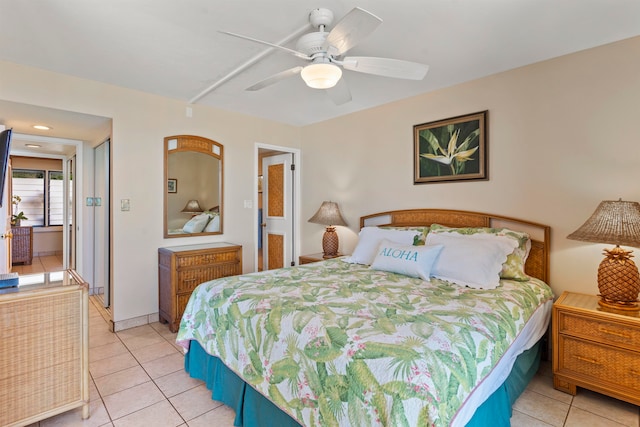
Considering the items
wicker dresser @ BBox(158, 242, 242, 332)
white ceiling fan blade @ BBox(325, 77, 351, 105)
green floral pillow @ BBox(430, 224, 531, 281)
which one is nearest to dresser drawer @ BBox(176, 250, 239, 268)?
wicker dresser @ BBox(158, 242, 242, 332)

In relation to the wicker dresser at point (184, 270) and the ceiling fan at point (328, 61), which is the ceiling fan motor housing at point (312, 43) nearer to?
the ceiling fan at point (328, 61)

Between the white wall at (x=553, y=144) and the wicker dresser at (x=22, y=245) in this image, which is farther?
the wicker dresser at (x=22, y=245)

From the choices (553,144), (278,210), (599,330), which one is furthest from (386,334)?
(278,210)

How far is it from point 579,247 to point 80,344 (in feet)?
11.7

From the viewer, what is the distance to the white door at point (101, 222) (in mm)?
3773

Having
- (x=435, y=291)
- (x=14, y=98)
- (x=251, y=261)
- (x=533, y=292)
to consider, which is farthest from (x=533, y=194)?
(x=14, y=98)

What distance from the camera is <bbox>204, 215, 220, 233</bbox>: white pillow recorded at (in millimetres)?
3972

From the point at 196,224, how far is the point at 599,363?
12.6 feet

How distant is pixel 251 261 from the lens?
4.31m

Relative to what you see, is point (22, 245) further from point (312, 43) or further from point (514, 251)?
point (514, 251)

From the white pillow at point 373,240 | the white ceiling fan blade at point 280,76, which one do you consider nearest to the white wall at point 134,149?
the white ceiling fan blade at point 280,76

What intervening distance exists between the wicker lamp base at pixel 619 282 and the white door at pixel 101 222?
464 cm

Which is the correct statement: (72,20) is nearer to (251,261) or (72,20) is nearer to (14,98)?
(14,98)

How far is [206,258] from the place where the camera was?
11.5 feet
